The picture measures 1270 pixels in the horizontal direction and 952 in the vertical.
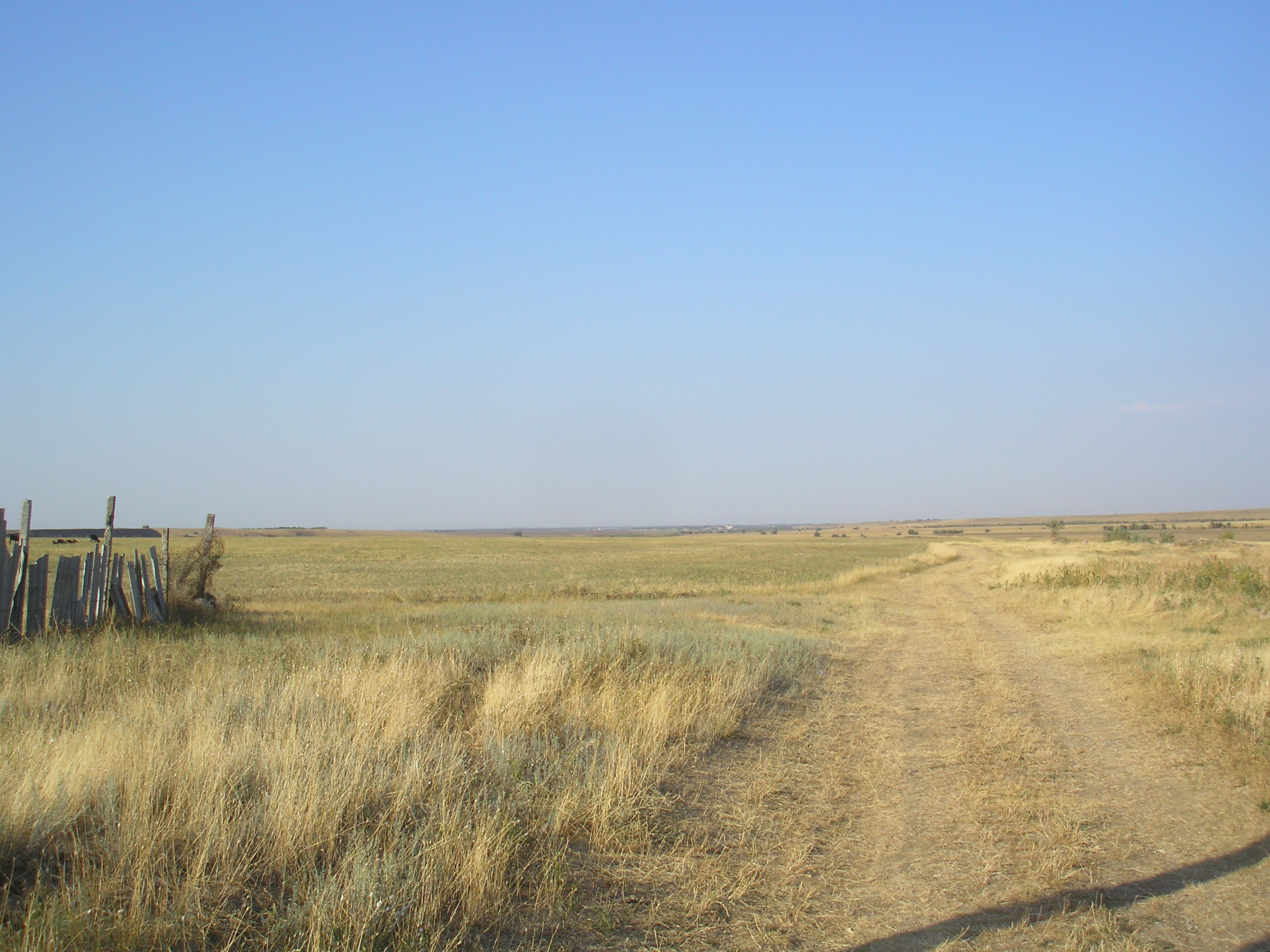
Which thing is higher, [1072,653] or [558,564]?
[1072,653]

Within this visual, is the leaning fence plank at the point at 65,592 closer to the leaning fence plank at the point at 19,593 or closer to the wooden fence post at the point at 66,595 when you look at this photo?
the wooden fence post at the point at 66,595

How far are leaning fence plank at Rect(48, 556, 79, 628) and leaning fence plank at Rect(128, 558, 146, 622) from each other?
1.80 metres

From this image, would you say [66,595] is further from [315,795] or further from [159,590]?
[315,795]

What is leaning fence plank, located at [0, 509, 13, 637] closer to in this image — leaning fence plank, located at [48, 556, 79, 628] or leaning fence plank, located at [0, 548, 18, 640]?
leaning fence plank, located at [0, 548, 18, 640]

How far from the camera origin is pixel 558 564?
57969 mm

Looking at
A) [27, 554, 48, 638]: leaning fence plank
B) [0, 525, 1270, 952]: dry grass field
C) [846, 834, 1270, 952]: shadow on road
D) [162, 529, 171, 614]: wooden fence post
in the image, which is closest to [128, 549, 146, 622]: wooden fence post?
[162, 529, 171, 614]: wooden fence post

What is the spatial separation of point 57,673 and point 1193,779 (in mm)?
11452

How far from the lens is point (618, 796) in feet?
19.1

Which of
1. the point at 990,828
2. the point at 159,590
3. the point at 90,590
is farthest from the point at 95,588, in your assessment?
the point at 990,828

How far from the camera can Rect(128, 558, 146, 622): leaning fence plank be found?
15430mm

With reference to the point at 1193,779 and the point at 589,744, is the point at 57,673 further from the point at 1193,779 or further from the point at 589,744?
the point at 1193,779

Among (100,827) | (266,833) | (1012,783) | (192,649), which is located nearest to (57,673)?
(192,649)

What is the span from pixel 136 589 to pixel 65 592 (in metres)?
2.20

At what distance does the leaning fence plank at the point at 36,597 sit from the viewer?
40.6 ft
